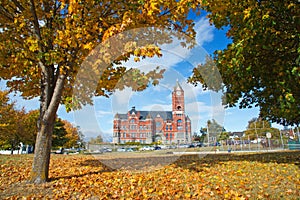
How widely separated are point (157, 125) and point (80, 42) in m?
3.83

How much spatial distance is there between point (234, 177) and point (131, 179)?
9.77 ft

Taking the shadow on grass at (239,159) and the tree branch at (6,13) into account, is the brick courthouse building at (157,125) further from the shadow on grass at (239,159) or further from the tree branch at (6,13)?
the tree branch at (6,13)

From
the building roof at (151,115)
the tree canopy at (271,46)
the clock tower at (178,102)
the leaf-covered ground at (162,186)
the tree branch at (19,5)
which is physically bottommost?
the leaf-covered ground at (162,186)

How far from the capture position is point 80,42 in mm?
5664

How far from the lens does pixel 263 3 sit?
6180mm

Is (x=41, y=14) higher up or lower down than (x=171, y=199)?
higher up

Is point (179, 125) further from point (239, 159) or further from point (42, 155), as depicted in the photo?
point (239, 159)

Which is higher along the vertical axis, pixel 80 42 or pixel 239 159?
pixel 80 42

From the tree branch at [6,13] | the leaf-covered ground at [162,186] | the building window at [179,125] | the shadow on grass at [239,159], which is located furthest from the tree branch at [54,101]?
the shadow on grass at [239,159]

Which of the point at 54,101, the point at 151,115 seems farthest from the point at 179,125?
the point at 54,101

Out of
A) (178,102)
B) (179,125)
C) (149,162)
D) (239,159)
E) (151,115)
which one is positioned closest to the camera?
(179,125)

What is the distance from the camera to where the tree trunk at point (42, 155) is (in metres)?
5.67

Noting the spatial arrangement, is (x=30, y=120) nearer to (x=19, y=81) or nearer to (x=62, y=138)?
(x=62, y=138)

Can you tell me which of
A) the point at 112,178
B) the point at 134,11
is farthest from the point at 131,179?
the point at 134,11
